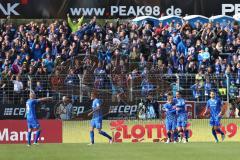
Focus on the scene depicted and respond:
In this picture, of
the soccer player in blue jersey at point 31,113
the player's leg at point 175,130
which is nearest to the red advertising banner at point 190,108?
the player's leg at point 175,130

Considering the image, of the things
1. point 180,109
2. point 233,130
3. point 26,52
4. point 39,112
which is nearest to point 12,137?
point 39,112

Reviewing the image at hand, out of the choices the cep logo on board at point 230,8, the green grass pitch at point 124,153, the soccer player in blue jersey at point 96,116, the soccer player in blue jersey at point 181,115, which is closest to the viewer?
the green grass pitch at point 124,153

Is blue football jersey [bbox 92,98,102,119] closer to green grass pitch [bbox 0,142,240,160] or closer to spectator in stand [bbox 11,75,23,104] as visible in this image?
spectator in stand [bbox 11,75,23,104]

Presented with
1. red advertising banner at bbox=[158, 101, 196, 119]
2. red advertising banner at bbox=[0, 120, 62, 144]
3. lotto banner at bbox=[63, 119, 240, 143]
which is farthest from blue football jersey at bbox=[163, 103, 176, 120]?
red advertising banner at bbox=[0, 120, 62, 144]

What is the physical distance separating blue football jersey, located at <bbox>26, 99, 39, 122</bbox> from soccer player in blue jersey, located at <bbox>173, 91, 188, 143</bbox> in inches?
243

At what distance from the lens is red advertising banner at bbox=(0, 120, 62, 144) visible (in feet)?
110

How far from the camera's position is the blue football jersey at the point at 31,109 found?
102 ft

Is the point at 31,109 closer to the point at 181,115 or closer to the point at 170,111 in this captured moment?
the point at 170,111

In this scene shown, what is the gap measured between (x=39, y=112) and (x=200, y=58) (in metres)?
8.63

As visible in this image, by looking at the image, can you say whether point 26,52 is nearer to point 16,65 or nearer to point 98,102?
point 16,65

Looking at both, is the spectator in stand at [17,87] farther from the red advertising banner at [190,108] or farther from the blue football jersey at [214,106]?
the blue football jersey at [214,106]

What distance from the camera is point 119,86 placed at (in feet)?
107

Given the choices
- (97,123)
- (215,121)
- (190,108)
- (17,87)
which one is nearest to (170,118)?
(190,108)

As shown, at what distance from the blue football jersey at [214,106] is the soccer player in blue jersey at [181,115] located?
1.15 m
